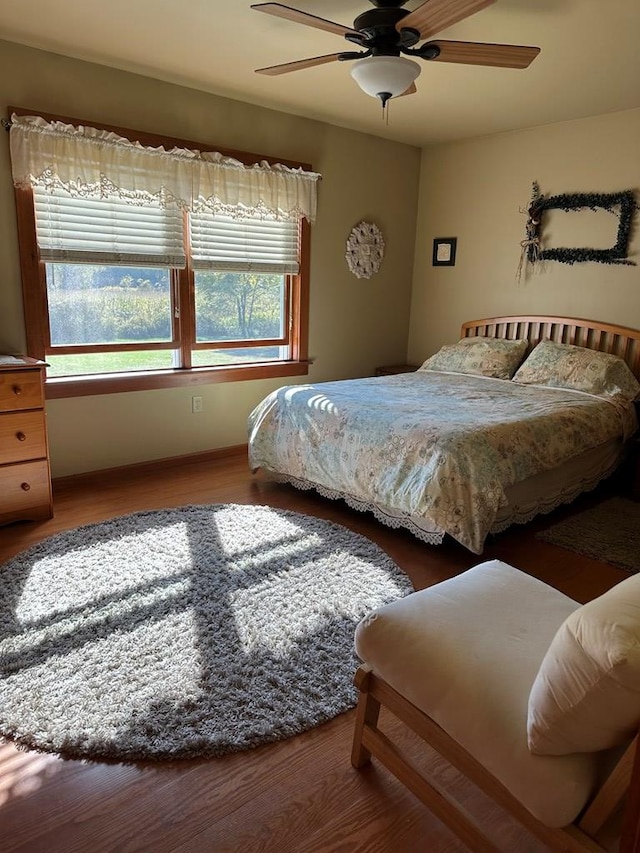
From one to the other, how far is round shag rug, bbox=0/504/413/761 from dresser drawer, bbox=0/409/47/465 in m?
0.48

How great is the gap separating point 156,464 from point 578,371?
2986 mm

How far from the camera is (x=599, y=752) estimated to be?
1.17m

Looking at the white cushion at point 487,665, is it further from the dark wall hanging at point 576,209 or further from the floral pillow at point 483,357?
the dark wall hanging at point 576,209

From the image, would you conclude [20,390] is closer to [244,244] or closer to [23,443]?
[23,443]

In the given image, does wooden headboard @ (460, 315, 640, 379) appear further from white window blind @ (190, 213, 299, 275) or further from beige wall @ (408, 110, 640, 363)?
white window blind @ (190, 213, 299, 275)

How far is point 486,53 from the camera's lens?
7.75 ft

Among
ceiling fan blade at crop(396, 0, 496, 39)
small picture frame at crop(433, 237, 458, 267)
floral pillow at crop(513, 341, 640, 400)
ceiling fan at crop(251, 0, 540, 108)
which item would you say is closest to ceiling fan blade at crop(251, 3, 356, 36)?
ceiling fan at crop(251, 0, 540, 108)

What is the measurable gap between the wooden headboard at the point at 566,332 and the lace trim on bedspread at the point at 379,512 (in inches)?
86.3

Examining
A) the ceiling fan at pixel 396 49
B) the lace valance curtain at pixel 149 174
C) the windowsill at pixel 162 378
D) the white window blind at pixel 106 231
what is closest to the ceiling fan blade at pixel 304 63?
the ceiling fan at pixel 396 49

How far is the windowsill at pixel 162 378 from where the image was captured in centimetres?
358

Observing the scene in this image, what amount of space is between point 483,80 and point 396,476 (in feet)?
7.85

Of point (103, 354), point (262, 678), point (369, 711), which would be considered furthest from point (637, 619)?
point (103, 354)

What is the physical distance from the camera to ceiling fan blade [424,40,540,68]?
2.30 meters

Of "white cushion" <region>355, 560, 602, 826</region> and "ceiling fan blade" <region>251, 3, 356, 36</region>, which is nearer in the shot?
"white cushion" <region>355, 560, 602, 826</region>
